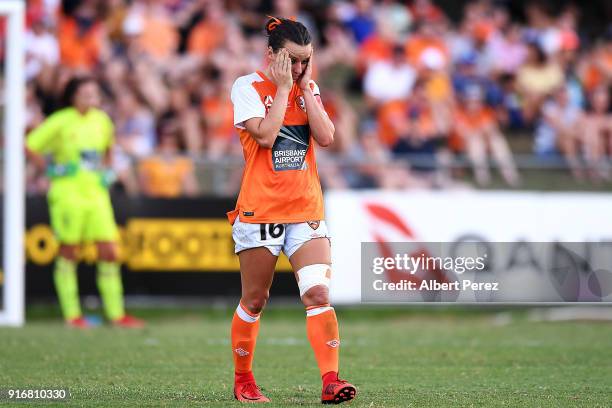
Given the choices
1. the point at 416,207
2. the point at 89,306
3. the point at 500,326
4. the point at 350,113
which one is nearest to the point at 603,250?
the point at 500,326

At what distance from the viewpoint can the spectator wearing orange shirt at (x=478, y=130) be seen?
1883cm

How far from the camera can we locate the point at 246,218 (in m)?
7.64

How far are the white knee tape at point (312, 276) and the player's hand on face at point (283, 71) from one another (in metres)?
1.13

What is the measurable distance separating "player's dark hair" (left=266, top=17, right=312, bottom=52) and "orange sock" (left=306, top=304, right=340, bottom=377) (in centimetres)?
166

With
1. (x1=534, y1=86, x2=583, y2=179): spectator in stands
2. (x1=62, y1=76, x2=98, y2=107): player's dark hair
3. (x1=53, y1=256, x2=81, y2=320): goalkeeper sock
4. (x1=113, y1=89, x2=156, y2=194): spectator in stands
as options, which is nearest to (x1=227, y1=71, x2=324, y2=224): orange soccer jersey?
(x1=62, y1=76, x2=98, y2=107): player's dark hair

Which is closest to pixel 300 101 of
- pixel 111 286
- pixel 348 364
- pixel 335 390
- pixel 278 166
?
pixel 278 166

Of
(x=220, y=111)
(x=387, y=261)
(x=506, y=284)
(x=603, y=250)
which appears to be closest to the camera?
(x=387, y=261)

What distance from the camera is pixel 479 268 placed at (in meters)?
9.31

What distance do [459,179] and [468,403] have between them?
9.51 meters

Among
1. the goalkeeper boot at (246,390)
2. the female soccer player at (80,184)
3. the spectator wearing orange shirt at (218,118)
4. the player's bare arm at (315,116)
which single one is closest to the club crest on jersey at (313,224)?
the player's bare arm at (315,116)

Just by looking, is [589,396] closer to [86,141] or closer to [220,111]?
[86,141]

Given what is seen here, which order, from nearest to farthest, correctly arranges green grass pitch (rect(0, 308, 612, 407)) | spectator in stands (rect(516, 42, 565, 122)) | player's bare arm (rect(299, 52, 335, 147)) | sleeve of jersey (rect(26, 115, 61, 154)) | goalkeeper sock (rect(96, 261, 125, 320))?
player's bare arm (rect(299, 52, 335, 147)), green grass pitch (rect(0, 308, 612, 407)), sleeve of jersey (rect(26, 115, 61, 154)), goalkeeper sock (rect(96, 261, 125, 320)), spectator in stands (rect(516, 42, 565, 122))

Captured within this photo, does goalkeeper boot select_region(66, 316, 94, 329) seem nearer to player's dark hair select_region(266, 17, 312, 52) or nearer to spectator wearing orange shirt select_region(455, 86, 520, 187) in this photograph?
spectator wearing orange shirt select_region(455, 86, 520, 187)

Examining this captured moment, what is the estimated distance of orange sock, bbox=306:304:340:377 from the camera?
7406 mm
